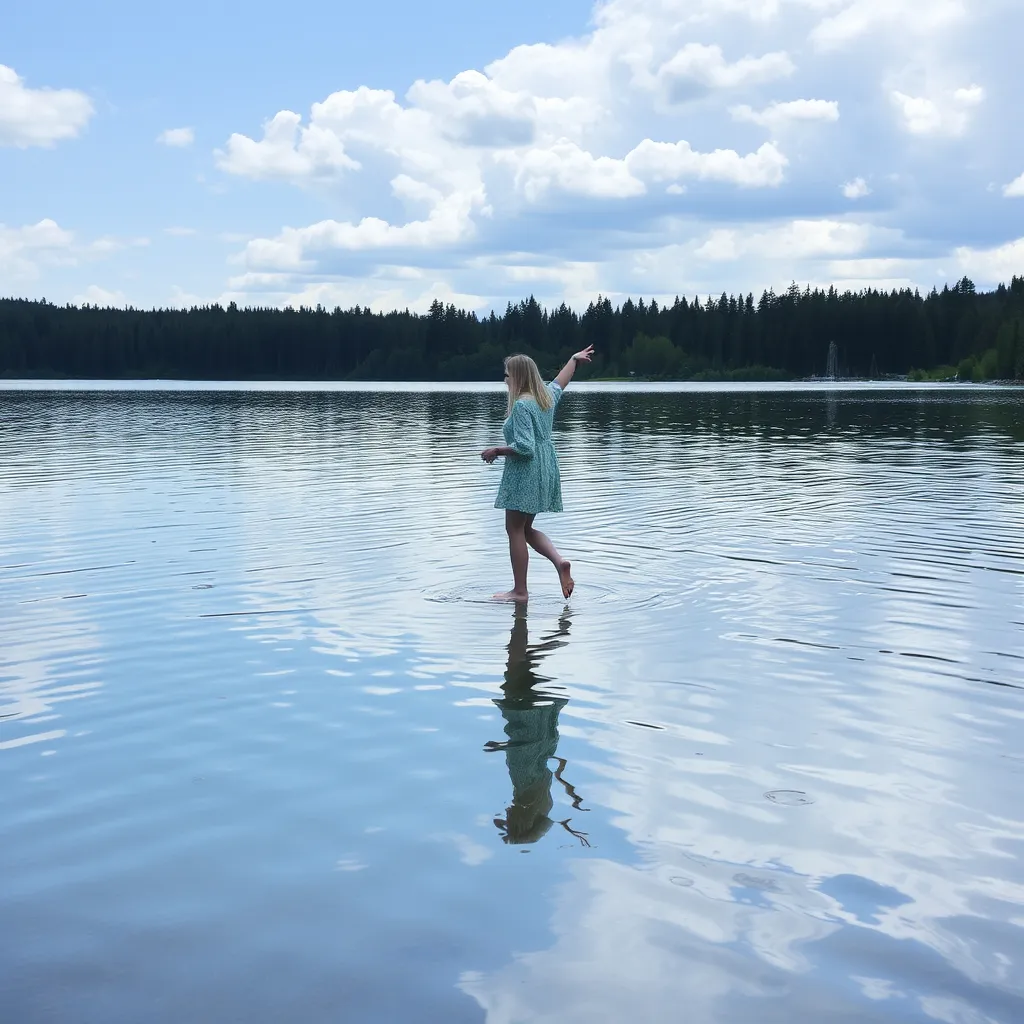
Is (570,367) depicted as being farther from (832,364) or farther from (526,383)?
(832,364)

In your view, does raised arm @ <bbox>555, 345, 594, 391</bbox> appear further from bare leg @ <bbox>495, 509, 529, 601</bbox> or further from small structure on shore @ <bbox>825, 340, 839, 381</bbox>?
small structure on shore @ <bbox>825, 340, 839, 381</bbox>

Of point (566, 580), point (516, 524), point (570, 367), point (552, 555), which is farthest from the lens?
point (570, 367)

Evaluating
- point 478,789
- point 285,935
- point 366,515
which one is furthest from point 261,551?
point 285,935

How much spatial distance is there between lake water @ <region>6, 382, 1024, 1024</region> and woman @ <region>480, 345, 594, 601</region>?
512 mm

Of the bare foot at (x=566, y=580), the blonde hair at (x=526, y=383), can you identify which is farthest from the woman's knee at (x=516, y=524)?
the blonde hair at (x=526, y=383)

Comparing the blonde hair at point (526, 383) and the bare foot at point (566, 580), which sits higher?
the blonde hair at point (526, 383)

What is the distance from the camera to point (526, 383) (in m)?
11.3

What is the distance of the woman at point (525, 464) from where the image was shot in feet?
36.6

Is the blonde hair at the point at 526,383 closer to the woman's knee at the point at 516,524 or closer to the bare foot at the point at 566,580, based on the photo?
the woman's knee at the point at 516,524

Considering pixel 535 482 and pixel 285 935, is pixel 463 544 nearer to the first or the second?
pixel 535 482

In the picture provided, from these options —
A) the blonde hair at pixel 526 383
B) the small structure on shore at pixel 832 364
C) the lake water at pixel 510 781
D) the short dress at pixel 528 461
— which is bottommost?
the lake water at pixel 510 781

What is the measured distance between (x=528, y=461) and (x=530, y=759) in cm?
517

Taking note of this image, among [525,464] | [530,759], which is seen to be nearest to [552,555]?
[525,464]

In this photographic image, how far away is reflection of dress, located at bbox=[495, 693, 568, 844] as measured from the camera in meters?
5.48
